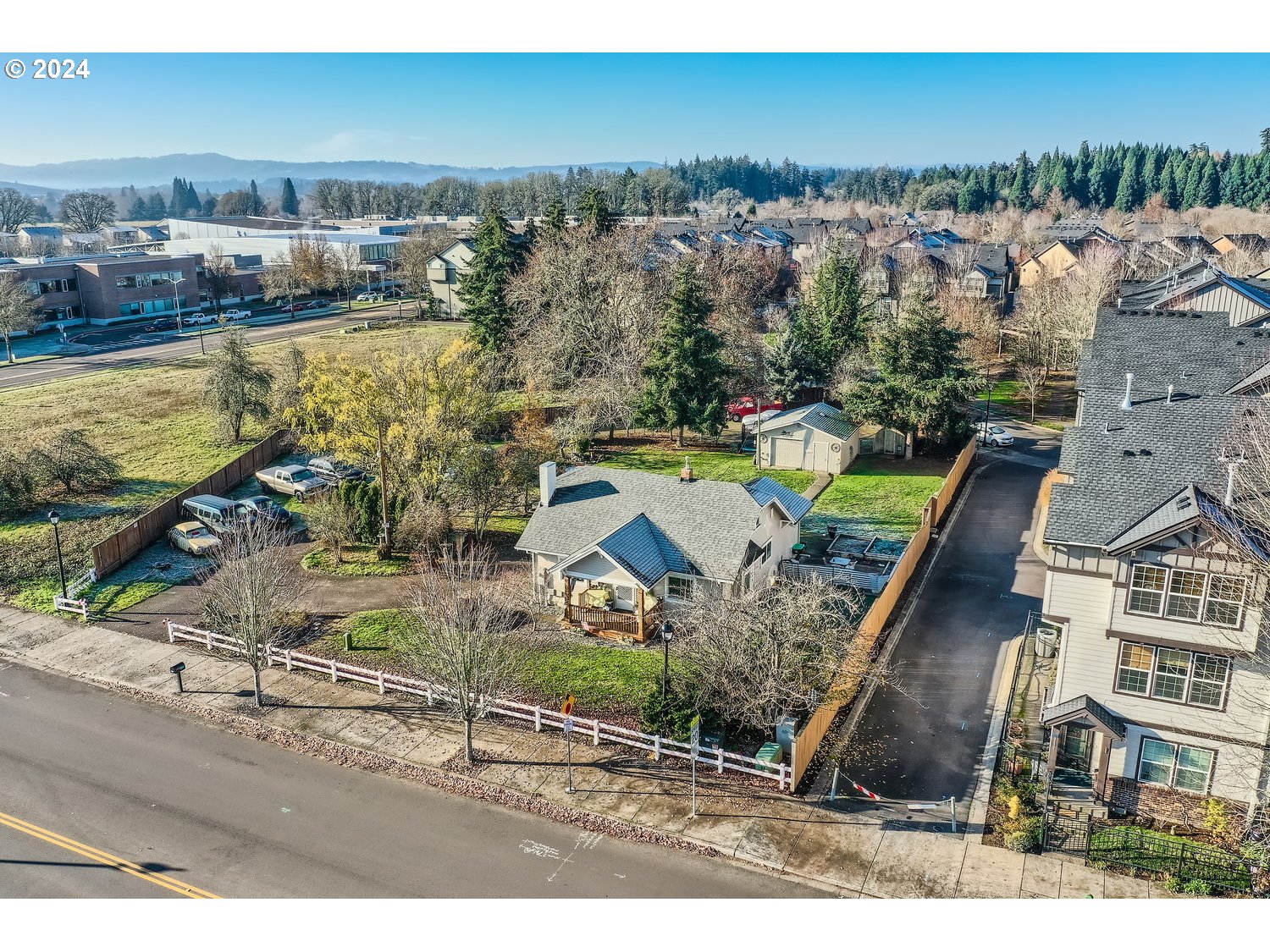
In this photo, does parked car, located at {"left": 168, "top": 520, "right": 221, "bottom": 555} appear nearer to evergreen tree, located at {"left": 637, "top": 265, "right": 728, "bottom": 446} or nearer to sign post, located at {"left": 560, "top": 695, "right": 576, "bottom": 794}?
sign post, located at {"left": 560, "top": 695, "right": 576, "bottom": 794}

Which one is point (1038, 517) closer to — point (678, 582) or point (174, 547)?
point (678, 582)

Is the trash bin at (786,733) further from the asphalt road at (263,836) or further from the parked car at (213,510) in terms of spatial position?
the parked car at (213,510)

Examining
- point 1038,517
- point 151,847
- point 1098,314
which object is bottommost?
point 151,847

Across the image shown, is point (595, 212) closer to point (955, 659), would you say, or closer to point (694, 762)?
point (955, 659)

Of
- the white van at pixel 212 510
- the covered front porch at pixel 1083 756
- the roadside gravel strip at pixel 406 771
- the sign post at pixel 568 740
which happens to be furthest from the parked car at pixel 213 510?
the covered front porch at pixel 1083 756

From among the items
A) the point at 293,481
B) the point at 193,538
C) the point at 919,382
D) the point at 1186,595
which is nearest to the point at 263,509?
the point at 193,538

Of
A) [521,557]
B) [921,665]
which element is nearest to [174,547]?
[521,557]
